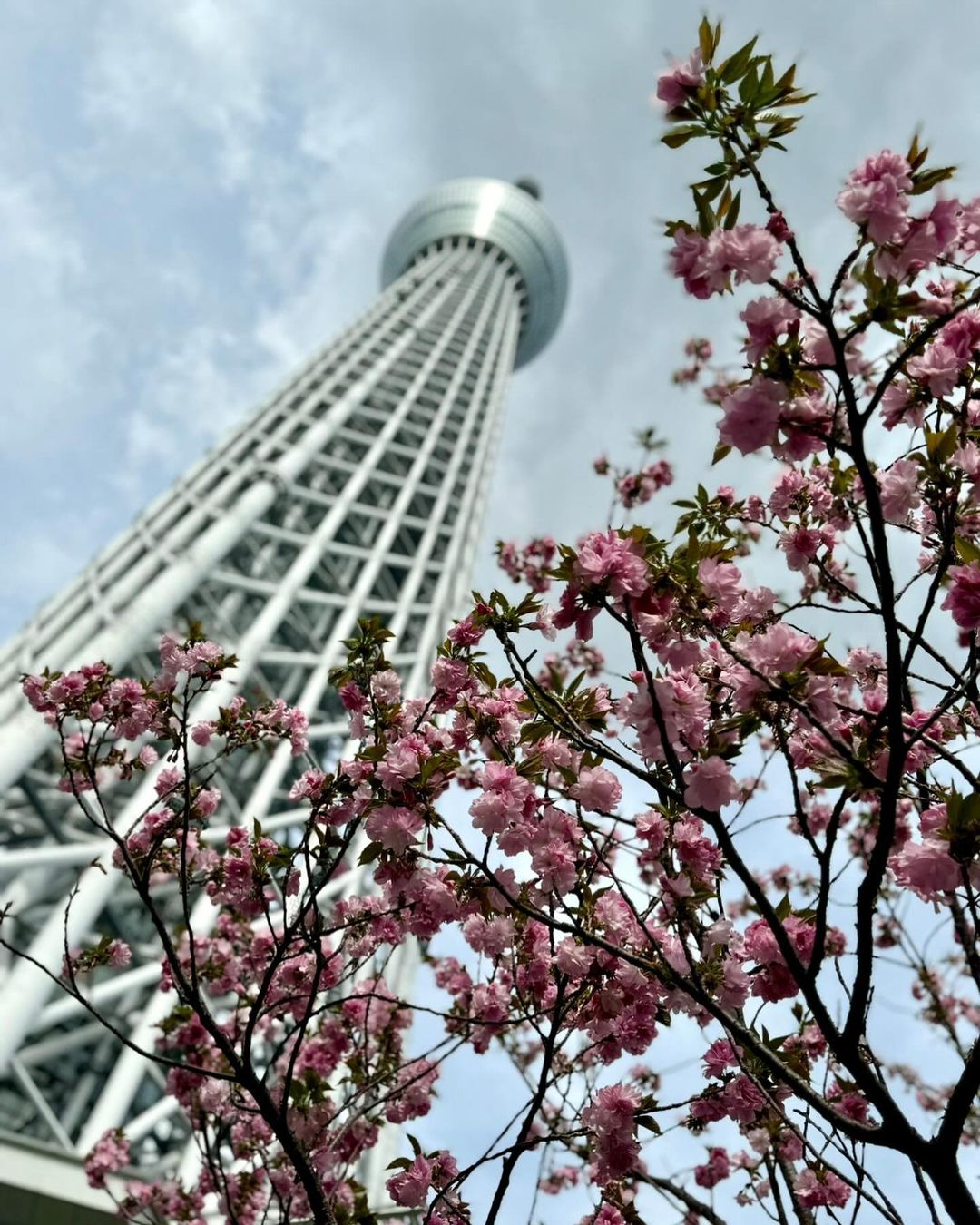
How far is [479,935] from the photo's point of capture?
341cm

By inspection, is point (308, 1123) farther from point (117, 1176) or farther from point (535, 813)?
point (117, 1176)

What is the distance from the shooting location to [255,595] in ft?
62.0

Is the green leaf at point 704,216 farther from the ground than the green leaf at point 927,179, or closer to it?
closer to it

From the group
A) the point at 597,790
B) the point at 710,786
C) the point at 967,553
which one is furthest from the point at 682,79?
the point at 597,790

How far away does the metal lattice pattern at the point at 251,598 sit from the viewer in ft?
34.8

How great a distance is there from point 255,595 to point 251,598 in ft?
0.69

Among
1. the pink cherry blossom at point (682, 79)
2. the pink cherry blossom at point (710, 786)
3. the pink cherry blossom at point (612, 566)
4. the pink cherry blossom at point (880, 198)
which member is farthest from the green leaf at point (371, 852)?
the pink cherry blossom at point (682, 79)

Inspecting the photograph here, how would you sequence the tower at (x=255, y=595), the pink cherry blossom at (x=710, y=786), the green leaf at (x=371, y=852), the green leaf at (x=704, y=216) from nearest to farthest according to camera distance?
the green leaf at (x=704, y=216), the pink cherry blossom at (x=710, y=786), the green leaf at (x=371, y=852), the tower at (x=255, y=595)

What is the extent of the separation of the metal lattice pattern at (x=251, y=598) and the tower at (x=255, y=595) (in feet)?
0.15

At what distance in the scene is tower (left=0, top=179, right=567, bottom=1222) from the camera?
1054 centimetres

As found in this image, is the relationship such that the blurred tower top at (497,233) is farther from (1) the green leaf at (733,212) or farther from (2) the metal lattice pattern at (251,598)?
(1) the green leaf at (733,212)

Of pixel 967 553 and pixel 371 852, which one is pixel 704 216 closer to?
pixel 967 553

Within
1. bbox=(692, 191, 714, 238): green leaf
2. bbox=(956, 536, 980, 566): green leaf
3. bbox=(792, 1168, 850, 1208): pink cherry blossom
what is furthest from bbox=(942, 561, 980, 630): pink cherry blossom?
bbox=(792, 1168, 850, 1208): pink cherry blossom

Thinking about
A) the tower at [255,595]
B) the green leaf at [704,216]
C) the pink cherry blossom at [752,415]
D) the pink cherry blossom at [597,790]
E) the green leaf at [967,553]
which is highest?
the tower at [255,595]
